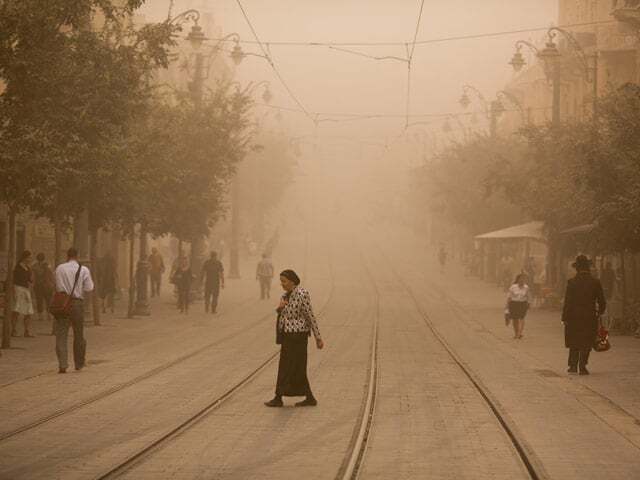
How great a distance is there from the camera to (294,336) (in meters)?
14.6

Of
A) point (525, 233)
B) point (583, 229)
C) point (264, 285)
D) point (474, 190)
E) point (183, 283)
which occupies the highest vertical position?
point (474, 190)

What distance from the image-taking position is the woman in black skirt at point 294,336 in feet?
47.6

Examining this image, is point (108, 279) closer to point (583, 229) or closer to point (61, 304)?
point (583, 229)

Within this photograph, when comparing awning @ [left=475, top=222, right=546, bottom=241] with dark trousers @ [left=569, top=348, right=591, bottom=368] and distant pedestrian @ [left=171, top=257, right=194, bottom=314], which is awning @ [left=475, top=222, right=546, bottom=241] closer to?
distant pedestrian @ [left=171, top=257, right=194, bottom=314]

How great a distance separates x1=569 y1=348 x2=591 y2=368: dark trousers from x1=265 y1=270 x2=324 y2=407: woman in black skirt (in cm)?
662

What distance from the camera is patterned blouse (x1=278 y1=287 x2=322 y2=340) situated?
Result: 14594mm

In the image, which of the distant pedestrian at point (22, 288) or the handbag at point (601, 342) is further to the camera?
the distant pedestrian at point (22, 288)

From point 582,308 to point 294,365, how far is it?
21.0 ft

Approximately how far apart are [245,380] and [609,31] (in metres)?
39.5

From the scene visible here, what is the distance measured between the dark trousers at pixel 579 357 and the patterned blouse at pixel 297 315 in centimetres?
666

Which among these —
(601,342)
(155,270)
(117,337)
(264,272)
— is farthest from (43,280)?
(601,342)

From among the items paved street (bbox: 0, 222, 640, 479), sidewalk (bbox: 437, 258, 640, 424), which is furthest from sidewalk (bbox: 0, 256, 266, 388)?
sidewalk (bbox: 437, 258, 640, 424)

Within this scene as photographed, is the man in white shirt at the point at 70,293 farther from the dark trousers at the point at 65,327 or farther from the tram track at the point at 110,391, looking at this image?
the tram track at the point at 110,391

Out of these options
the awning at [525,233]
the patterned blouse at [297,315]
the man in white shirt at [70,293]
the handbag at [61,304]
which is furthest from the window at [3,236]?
the patterned blouse at [297,315]
